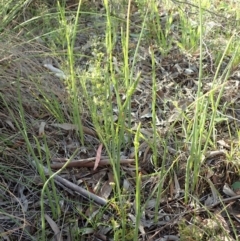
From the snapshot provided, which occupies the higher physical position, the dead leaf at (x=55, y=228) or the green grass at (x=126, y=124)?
the green grass at (x=126, y=124)

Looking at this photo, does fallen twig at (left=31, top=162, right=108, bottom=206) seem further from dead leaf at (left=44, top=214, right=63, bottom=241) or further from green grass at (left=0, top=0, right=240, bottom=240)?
dead leaf at (left=44, top=214, right=63, bottom=241)

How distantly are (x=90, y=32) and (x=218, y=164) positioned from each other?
1.12 m

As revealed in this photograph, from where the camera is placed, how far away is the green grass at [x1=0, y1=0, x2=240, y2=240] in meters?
1.41

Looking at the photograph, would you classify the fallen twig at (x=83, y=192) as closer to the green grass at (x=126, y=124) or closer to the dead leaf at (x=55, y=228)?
the green grass at (x=126, y=124)

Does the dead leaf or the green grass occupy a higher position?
the green grass

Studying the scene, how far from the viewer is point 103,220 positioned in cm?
145

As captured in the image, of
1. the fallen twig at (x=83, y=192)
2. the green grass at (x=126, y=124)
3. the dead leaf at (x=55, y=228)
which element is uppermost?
the green grass at (x=126, y=124)

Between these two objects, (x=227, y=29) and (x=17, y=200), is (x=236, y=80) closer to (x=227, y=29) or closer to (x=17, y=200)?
(x=227, y=29)

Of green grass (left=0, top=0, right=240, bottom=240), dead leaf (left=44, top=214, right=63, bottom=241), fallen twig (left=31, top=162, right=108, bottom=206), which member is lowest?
dead leaf (left=44, top=214, right=63, bottom=241)

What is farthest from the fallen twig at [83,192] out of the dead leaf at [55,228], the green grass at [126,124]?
the dead leaf at [55,228]

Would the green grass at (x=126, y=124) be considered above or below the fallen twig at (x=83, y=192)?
above

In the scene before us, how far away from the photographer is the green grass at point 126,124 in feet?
4.63

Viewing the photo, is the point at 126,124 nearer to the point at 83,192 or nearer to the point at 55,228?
the point at 83,192

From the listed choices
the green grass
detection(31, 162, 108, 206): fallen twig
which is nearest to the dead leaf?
the green grass
